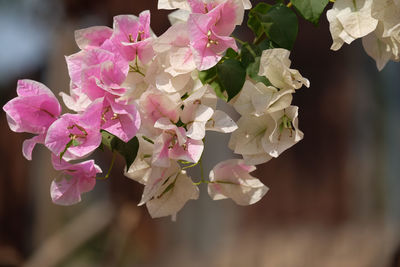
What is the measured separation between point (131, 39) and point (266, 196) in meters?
2.79

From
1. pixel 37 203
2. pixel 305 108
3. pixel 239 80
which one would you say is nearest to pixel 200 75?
pixel 239 80

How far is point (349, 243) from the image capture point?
8.87 feet

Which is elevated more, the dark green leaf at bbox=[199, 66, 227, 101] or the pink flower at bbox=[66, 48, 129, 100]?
the pink flower at bbox=[66, 48, 129, 100]

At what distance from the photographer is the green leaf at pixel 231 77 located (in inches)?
19.2

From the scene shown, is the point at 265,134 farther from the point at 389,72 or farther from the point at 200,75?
the point at 389,72

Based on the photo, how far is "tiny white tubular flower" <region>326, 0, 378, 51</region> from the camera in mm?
501

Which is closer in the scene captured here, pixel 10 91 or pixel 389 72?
pixel 389 72

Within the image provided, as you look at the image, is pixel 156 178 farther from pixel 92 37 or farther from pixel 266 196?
pixel 266 196

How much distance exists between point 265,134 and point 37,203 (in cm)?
353

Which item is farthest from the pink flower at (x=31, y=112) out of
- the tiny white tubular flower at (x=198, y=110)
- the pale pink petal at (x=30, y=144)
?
the tiny white tubular flower at (x=198, y=110)

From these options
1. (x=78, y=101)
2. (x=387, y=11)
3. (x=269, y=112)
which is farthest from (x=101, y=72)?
(x=387, y=11)

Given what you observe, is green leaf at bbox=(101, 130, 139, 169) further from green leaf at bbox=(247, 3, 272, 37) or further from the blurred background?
the blurred background

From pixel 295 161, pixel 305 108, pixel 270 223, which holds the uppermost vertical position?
pixel 305 108

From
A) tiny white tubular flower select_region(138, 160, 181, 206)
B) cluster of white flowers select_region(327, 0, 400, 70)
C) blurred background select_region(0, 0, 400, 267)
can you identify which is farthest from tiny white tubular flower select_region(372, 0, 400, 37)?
blurred background select_region(0, 0, 400, 267)
